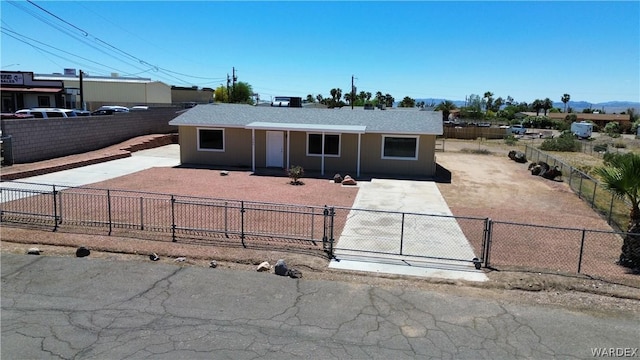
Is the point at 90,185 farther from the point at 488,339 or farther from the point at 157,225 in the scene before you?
the point at 488,339

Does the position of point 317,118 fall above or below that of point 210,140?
above

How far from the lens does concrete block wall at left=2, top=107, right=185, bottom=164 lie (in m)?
21.1

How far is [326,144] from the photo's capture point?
79.9 ft

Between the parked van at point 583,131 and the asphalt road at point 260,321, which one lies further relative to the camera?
the parked van at point 583,131

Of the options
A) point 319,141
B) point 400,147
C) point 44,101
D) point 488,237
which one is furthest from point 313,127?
point 44,101

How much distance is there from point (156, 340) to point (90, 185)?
44.7 ft

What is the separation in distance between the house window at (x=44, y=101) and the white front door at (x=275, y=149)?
107ft

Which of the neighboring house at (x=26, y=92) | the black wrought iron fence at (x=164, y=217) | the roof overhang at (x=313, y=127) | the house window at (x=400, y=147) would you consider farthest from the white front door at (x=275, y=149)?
the neighboring house at (x=26, y=92)

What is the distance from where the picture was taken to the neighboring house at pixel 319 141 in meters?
23.6

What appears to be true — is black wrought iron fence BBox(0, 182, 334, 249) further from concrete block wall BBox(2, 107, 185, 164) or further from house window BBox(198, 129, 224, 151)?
house window BBox(198, 129, 224, 151)

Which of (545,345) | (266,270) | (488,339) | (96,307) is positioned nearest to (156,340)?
(96,307)

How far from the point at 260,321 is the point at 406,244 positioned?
18.3ft

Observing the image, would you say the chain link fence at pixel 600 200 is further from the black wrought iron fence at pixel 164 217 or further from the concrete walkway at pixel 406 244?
the black wrought iron fence at pixel 164 217

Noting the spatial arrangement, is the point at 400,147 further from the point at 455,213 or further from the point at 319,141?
the point at 455,213
